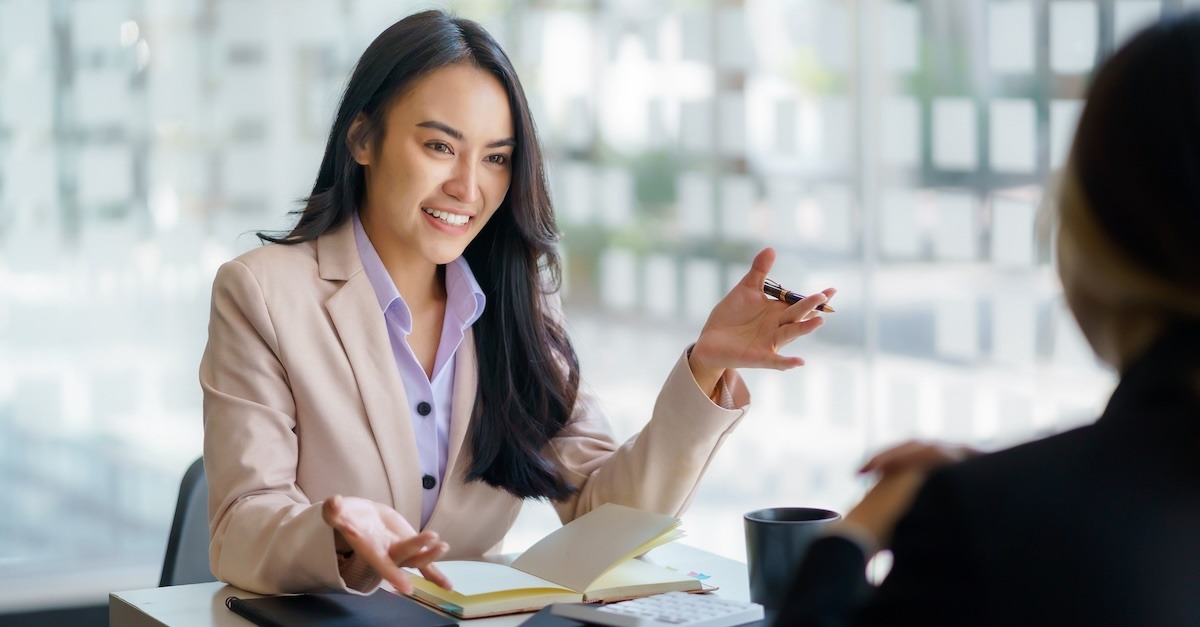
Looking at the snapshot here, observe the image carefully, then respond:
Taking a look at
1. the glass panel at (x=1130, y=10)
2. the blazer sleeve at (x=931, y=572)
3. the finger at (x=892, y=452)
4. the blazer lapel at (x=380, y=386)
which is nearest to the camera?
the blazer sleeve at (x=931, y=572)

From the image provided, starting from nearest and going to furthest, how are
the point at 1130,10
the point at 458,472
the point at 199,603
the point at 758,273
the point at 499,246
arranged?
the point at 199,603
the point at 758,273
the point at 458,472
the point at 499,246
the point at 1130,10

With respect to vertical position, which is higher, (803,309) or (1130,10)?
(1130,10)

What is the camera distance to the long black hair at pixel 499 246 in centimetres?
191

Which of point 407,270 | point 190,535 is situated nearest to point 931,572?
point 407,270

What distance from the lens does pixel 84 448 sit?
3482 millimetres

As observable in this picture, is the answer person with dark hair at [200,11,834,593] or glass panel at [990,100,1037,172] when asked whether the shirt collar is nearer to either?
person with dark hair at [200,11,834,593]

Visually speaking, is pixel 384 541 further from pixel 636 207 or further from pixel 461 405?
pixel 636 207

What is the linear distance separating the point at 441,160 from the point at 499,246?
235mm

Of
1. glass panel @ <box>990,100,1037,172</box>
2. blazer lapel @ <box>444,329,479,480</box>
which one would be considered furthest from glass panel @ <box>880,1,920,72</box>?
blazer lapel @ <box>444,329,479,480</box>

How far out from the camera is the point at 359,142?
1985 millimetres

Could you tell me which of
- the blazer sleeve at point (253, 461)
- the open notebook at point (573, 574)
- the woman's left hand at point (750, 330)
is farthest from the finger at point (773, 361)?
the blazer sleeve at point (253, 461)

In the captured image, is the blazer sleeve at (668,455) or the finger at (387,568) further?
the blazer sleeve at (668,455)

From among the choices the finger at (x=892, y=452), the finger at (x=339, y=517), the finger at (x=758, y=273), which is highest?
the finger at (x=758, y=273)

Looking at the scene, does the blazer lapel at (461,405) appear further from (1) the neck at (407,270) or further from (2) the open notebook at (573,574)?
(2) the open notebook at (573,574)
